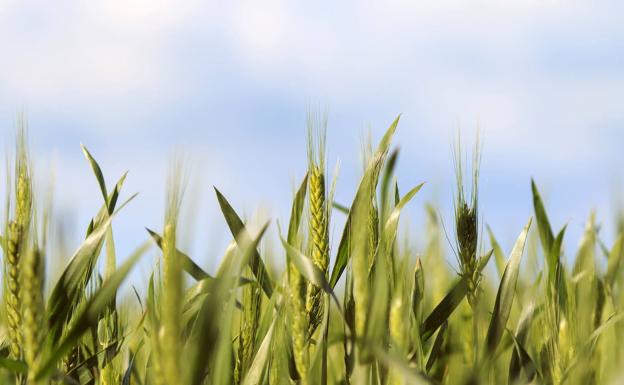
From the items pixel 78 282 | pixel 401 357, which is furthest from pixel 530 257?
pixel 78 282

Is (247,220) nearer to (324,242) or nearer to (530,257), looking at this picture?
(324,242)

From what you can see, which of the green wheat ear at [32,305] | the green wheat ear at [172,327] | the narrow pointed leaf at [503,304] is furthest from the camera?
the narrow pointed leaf at [503,304]

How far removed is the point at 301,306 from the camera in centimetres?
136

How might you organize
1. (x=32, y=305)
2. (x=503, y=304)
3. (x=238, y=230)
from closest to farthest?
1. (x=32, y=305)
2. (x=503, y=304)
3. (x=238, y=230)

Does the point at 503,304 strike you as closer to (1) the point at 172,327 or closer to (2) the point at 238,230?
(2) the point at 238,230

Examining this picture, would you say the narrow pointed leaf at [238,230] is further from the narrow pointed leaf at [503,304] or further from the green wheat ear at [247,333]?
the narrow pointed leaf at [503,304]

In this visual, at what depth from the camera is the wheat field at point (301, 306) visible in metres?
1.25

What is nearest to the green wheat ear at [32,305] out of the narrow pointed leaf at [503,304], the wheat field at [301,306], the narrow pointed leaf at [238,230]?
the wheat field at [301,306]

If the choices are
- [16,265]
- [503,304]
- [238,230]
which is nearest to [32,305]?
[16,265]

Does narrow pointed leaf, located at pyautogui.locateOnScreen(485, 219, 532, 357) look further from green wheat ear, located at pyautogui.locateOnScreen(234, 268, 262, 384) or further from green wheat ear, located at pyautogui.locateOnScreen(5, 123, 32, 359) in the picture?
green wheat ear, located at pyautogui.locateOnScreen(5, 123, 32, 359)

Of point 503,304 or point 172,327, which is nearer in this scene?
point 172,327

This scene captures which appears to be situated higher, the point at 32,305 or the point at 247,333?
the point at 32,305

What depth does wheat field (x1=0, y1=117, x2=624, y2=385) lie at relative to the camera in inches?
49.4

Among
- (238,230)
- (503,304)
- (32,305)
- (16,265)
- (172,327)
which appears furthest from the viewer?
(238,230)
